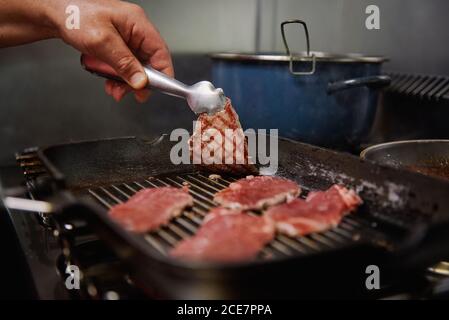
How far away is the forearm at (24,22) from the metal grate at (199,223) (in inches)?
30.2

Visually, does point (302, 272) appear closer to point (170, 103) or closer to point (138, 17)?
point (138, 17)

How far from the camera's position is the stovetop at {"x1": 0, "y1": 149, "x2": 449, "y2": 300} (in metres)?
1.16

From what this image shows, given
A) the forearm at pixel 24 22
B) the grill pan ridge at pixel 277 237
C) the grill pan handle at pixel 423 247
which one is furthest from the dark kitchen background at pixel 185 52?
the grill pan handle at pixel 423 247

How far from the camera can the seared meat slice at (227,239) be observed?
44.2 inches

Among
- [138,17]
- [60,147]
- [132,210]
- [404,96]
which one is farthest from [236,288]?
[404,96]

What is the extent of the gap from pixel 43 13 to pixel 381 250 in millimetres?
1571

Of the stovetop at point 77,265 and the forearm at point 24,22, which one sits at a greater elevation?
the forearm at point 24,22

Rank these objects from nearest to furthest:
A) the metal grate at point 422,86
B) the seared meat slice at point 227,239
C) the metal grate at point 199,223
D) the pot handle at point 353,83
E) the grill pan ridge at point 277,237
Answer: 1. the grill pan ridge at point 277,237
2. the seared meat slice at point 227,239
3. the metal grate at point 199,223
4. the pot handle at point 353,83
5. the metal grate at point 422,86

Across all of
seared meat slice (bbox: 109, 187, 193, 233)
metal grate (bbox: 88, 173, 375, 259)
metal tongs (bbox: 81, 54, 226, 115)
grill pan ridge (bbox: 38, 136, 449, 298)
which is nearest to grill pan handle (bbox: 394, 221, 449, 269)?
grill pan ridge (bbox: 38, 136, 449, 298)

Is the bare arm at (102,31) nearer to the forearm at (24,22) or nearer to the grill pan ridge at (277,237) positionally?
the forearm at (24,22)

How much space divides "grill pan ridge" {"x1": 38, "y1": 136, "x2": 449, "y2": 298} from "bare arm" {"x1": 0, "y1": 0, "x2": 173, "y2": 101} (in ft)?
1.07

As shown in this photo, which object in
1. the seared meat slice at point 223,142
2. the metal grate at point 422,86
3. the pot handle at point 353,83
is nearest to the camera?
the seared meat slice at point 223,142

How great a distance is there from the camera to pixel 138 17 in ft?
6.38

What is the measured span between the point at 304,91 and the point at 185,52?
88cm
